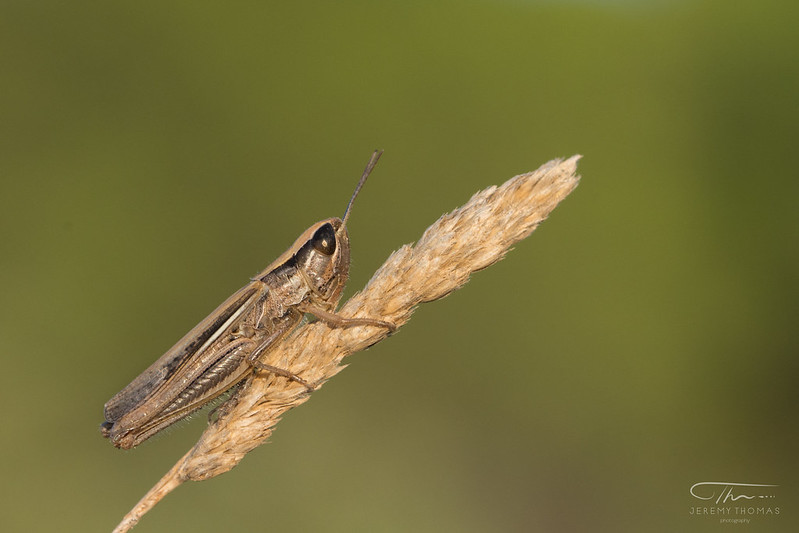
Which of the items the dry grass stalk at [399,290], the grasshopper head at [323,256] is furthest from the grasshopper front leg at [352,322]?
the grasshopper head at [323,256]

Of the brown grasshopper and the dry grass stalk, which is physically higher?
the brown grasshopper

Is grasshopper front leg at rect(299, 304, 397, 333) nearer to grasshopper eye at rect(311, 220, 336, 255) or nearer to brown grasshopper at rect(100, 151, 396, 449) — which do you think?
brown grasshopper at rect(100, 151, 396, 449)

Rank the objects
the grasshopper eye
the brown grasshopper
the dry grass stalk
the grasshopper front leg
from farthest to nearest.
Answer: the grasshopper eye
the brown grasshopper
the grasshopper front leg
the dry grass stalk

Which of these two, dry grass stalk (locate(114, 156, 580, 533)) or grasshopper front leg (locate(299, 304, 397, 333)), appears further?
grasshopper front leg (locate(299, 304, 397, 333))

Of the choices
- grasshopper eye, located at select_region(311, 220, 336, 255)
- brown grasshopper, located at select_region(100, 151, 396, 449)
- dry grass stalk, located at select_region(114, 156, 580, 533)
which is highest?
grasshopper eye, located at select_region(311, 220, 336, 255)

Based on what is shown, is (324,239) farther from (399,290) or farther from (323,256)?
(399,290)

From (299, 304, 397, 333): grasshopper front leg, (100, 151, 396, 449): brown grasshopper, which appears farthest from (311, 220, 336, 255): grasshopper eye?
(299, 304, 397, 333): grasshopper front leg

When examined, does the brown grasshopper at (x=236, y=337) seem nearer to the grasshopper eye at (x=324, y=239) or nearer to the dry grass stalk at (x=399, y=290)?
the grasshopper eye at (x=324, y=239)
